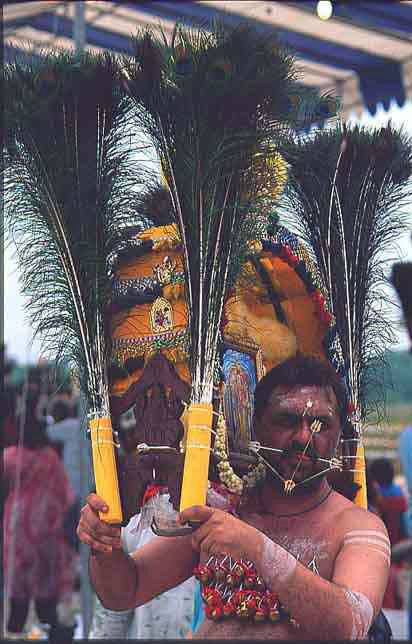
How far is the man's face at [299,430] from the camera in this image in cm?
240

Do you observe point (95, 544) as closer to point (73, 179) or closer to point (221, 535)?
point (221, 535)

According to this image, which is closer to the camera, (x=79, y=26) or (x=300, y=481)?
(x=300, y=481)

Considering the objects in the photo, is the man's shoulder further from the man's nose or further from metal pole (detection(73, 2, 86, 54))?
metal pole (detection(73, 2, 86, 54))

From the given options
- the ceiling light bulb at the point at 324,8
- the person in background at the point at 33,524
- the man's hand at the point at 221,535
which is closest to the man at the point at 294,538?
the man's hand at the point at 221,535

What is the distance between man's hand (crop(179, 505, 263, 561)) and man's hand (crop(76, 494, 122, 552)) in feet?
0.74

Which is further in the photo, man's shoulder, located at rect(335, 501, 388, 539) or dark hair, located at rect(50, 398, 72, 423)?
dark hair, located at rect(50, 398, 72, 423)

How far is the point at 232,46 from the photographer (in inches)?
89.8

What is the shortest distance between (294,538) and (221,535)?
13.9 inches

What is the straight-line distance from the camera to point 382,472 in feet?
20.4

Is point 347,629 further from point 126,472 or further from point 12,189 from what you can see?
point 12,189

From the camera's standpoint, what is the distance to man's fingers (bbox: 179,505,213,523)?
7.16ft

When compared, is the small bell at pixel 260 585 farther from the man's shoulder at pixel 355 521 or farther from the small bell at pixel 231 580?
the man's shoulder at pixel 355 521

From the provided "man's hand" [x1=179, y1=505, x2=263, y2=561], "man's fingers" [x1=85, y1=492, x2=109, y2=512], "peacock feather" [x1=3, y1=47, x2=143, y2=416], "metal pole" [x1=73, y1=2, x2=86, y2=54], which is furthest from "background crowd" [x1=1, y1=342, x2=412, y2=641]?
"man's hand" [x1=179, y1=505, x2=263, y2=561]

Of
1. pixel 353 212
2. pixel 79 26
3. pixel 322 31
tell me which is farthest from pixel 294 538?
pixel 322 31
